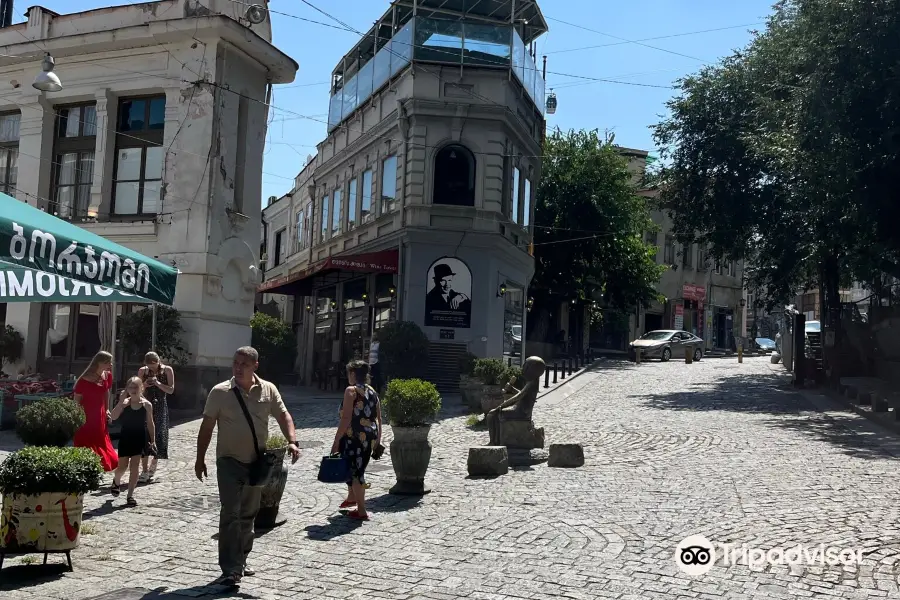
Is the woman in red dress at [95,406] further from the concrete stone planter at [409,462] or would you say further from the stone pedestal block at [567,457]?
the stone pedestal block at [567,457]

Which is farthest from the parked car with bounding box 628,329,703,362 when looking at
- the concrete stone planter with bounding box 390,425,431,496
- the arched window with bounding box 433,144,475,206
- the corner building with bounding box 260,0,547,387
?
the concrete stone planter with bounding box 390,425,431,496

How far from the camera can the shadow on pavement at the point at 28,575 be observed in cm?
650

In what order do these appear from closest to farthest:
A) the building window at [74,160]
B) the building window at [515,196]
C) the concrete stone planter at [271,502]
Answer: the concrete stone planter at [271,502] < the building window at [74,160] < the building window at [515,196]

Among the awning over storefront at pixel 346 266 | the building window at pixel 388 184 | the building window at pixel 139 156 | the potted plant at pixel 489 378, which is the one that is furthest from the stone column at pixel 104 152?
the potted plant at pixel 489 378

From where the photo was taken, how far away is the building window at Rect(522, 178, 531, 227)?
28.9 metres

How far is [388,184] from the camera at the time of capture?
27312mm

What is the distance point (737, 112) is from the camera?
26.3 metres

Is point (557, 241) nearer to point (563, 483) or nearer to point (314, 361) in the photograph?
point (314, 361)

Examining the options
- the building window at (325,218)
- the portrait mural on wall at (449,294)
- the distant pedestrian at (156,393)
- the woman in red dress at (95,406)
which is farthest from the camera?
the building window at (325,218)

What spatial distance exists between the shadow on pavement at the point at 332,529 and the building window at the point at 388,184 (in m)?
18.2

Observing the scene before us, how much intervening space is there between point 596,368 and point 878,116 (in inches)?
674

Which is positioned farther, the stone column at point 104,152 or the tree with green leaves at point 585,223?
the tree with green leaves at point 585,223

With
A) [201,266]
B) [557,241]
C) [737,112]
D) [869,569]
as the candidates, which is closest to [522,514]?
[869,569]

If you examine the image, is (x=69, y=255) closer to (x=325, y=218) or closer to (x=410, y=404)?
(x=410, y=404)
